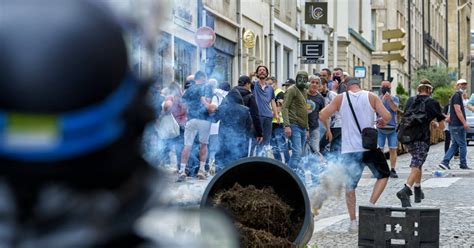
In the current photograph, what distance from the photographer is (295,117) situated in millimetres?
15625

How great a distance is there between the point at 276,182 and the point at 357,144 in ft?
10.9

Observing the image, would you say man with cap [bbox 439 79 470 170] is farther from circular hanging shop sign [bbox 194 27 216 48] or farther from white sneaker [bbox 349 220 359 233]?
white sneaker [bbox 349 220 359 233]

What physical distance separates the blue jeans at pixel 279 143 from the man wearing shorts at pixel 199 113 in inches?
113

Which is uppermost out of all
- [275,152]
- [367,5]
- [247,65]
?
[367,5]

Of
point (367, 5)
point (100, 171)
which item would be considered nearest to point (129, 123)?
point (100, 171)

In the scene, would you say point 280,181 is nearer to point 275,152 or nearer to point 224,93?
point 224,93

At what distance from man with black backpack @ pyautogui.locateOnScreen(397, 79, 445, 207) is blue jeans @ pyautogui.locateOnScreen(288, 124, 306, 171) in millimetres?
1645

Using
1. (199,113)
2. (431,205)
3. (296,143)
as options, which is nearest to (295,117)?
(296,143)

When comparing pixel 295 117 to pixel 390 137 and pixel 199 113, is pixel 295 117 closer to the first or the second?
pixel 199 113

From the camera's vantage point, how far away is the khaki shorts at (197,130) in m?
13.0

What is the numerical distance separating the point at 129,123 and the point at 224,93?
11.8 meters

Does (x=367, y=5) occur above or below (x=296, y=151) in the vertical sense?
above

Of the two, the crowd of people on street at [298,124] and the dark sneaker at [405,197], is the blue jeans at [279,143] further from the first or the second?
the dark sneaker at [405,197]

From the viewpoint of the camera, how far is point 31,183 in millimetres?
1181
